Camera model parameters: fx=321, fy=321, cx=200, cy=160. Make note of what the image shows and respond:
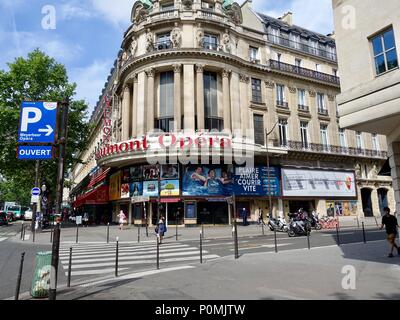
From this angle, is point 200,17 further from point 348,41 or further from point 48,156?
point 48,156

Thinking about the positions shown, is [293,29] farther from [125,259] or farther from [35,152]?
[35,152]

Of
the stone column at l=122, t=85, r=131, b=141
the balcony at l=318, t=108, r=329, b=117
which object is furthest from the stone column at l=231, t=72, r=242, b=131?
the balcony at l=318, t=108, r=329, b=117

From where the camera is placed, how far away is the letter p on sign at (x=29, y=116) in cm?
717

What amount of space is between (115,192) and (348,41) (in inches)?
1130

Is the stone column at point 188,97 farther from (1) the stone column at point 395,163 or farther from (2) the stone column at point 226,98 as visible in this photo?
(1) the stone column at point 395,163

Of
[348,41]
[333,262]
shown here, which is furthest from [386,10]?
[333,262]

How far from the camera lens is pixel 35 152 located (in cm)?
730

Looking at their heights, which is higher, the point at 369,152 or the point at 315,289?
the point at 369,152

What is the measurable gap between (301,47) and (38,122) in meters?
40.0

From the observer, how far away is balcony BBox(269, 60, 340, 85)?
37.1m

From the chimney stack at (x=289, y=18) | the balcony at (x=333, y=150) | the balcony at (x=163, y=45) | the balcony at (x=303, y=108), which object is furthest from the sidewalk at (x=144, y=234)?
the chimney stack at (x=289, y=18)

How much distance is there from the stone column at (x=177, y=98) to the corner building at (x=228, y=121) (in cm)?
10

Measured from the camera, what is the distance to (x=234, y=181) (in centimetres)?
3014
